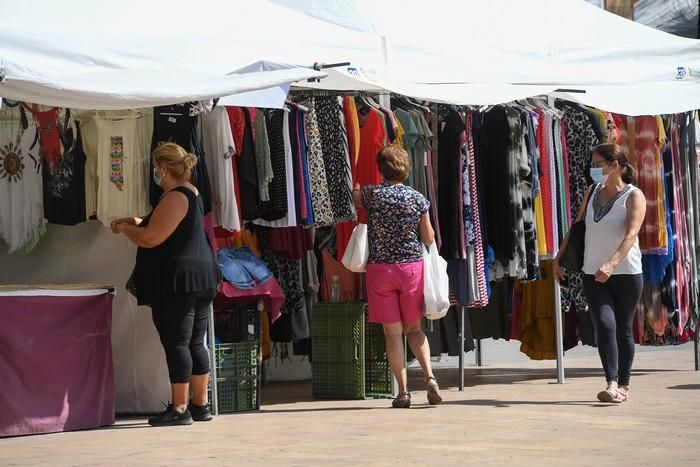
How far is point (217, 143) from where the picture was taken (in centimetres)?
849

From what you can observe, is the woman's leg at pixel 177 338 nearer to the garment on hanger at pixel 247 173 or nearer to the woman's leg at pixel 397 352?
the garment on hanger at pixel 247 173

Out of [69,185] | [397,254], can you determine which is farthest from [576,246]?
[69,185]

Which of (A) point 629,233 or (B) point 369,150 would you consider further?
(B) point 369,150

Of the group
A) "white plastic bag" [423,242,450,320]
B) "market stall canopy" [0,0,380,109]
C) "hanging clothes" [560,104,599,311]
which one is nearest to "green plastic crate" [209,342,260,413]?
"white plastic bag" [423,242,450,320]

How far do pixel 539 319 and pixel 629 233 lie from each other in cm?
228

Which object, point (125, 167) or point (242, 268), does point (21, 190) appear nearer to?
point (125, 167)

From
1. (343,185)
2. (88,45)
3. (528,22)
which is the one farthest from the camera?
(528,22)

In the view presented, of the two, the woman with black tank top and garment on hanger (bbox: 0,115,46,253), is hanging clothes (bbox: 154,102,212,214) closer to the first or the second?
the woman with black tank top

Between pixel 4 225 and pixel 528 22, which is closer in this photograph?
pixel 4 225

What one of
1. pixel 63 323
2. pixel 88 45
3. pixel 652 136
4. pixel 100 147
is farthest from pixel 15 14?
pixel 652 136

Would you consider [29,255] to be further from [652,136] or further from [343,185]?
[652,136]

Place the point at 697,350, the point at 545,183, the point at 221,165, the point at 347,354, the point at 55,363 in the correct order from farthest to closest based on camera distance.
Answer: the point at 697,350
the point at 545,183
the point at 347,354
the point at 221,165
the point at 55,363

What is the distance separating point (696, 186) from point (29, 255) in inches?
202

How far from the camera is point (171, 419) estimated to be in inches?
310
